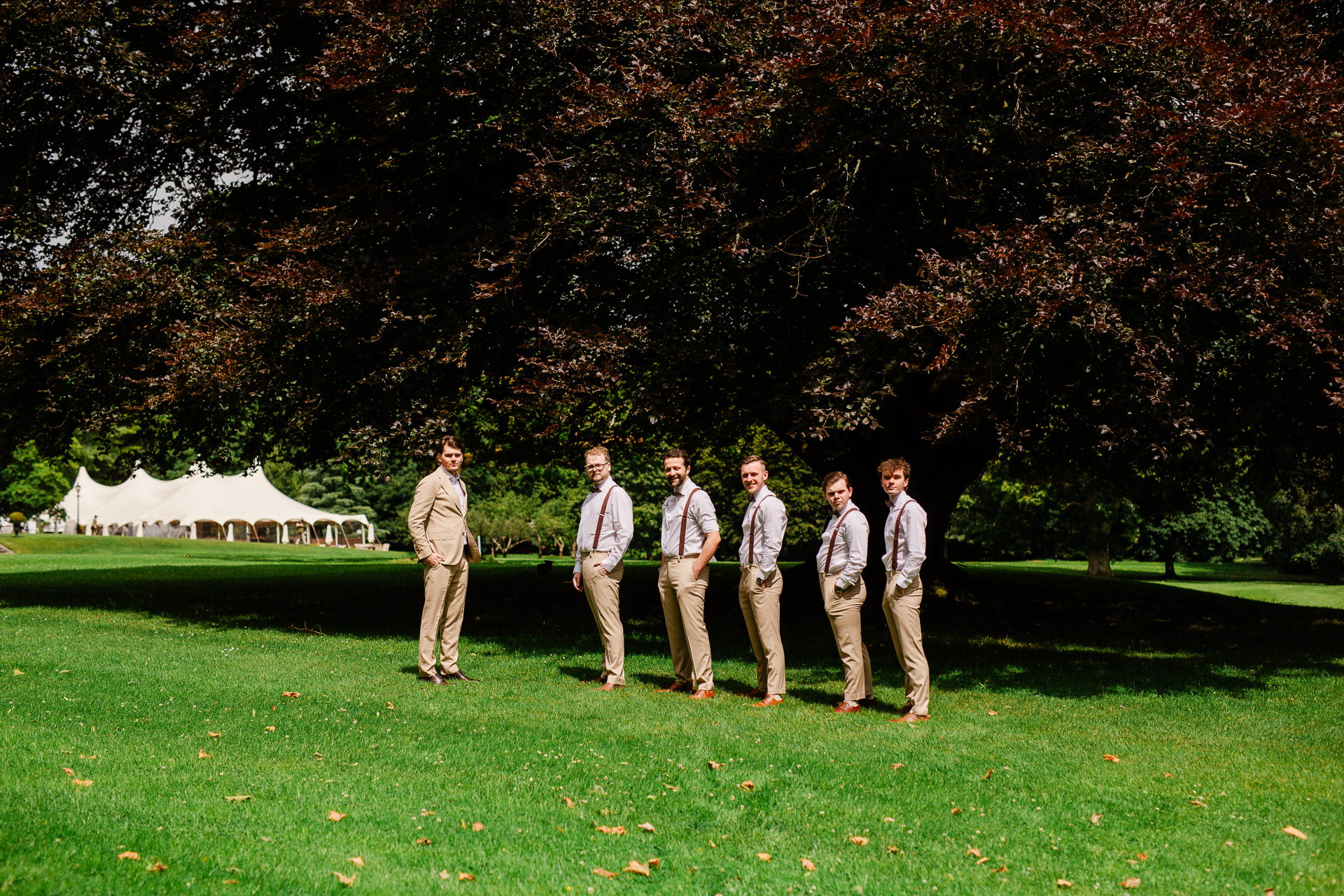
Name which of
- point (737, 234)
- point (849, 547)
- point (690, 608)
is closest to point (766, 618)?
point (690, 608)

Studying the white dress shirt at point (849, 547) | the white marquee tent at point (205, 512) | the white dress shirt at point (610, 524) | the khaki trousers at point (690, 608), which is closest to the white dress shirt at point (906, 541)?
the white dress shirt at point (849, 547)

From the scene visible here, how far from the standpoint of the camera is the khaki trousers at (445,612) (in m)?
10.2

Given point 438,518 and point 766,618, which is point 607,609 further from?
point 438,518

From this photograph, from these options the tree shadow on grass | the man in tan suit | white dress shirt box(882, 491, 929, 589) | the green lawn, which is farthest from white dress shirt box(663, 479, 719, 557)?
the man in tan suit

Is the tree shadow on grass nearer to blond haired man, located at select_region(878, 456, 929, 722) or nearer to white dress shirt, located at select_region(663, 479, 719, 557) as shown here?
blond haired man, located at select_region(878, 456, 929, 722)

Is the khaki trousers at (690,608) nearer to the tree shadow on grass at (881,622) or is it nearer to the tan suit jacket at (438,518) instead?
the tree shadow on grass at (881,622)

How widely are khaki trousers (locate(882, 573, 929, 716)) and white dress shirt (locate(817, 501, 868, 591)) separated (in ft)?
0.97

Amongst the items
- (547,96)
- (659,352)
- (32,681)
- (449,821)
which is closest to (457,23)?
(547,96)

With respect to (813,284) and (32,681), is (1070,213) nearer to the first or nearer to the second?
(813,284)

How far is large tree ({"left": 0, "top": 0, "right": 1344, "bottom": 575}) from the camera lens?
11.0m

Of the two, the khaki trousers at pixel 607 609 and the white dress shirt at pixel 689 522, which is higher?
the white dress shirt at pixel 689 522

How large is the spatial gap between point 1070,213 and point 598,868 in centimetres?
905

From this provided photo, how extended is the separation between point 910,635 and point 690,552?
219 centimetres

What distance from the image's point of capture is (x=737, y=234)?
39.8ft
